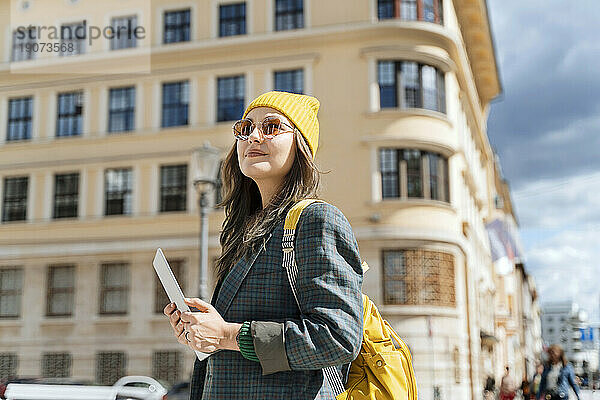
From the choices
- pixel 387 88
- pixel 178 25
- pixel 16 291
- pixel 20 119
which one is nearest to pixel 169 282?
pixel 387 88

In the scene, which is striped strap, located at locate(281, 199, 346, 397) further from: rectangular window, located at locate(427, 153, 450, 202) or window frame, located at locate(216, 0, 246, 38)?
window frame, located at locate(216, 0, 246, 38)

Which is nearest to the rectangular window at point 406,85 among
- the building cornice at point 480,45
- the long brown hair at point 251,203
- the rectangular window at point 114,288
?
the building cornice at point 480,45

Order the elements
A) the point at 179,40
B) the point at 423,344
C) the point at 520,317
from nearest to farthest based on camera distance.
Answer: the point at 423,344 < the point at 179,40 < the point at 520,317

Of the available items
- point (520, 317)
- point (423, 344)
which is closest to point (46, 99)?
point (423, 344)

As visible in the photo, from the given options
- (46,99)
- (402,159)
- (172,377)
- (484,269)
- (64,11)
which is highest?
(64,11)

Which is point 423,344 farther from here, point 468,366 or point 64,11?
point 64,11

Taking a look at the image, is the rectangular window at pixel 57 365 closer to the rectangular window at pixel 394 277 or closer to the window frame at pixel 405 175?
the rectangular window at pixel 394 277

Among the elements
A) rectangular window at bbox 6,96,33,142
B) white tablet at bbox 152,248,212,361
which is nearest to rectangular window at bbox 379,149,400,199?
rectangular window at bbox 6,96,33,142

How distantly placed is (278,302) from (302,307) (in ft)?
0.26

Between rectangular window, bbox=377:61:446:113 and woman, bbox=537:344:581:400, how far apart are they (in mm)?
15400

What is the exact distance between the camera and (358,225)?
2430 cm

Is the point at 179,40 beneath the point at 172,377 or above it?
above

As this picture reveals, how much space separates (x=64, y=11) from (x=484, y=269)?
2179 centimetres

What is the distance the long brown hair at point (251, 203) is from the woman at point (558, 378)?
29.1ft
